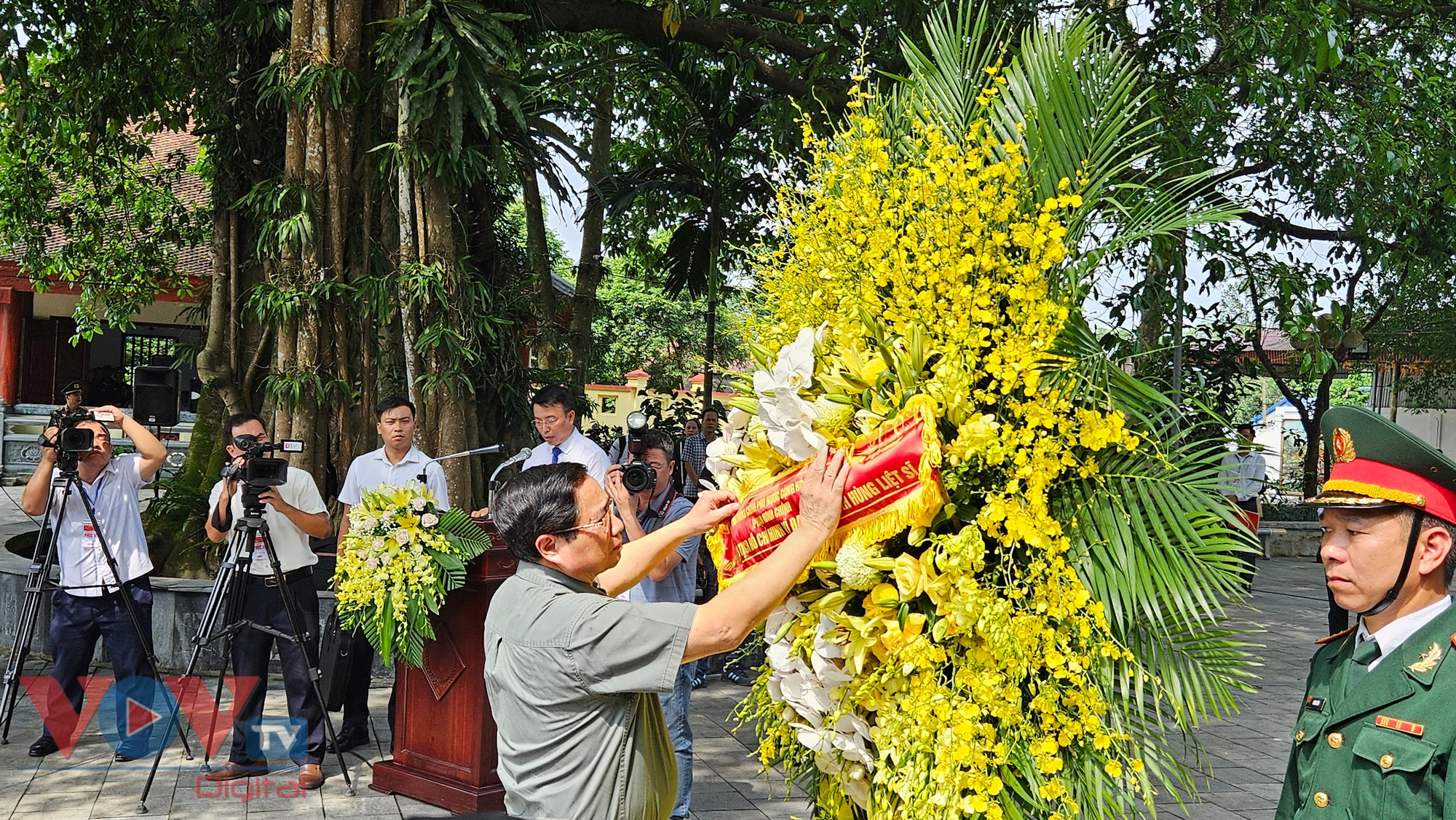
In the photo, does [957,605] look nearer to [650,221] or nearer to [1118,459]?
[1118,459]

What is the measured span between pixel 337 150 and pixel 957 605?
22.5 feet

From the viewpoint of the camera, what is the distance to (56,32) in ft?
29.9

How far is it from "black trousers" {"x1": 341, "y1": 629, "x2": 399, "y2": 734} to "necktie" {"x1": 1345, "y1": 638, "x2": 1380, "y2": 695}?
4.69 m

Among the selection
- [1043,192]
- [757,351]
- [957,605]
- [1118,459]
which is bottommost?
[957,605]

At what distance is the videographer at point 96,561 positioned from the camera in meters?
5.64

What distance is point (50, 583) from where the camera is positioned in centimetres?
592

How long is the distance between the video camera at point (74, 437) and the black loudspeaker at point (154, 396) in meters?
0.50

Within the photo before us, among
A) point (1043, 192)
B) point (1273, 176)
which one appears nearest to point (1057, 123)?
point (1043, 192)

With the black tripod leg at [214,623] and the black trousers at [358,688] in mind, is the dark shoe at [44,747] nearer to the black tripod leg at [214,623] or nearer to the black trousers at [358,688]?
the black tripod leg at [214,623]

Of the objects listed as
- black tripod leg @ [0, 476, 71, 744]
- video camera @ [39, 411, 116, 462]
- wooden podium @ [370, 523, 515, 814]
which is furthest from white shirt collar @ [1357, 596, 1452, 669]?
black tripod leg @ [0, 476, 71, 744]

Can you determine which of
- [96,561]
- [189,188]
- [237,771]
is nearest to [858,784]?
[237,771]

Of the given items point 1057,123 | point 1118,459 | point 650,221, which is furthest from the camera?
point 650,221

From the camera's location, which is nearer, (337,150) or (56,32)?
(337,150)

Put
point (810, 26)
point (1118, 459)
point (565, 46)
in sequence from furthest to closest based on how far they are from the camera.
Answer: point (565, 46)
point (810, 26)
point (1118, 459)
